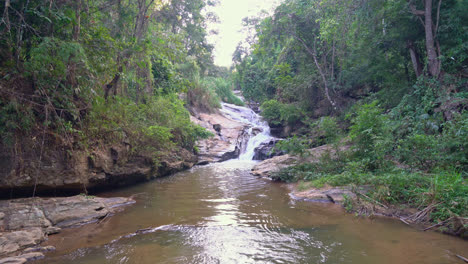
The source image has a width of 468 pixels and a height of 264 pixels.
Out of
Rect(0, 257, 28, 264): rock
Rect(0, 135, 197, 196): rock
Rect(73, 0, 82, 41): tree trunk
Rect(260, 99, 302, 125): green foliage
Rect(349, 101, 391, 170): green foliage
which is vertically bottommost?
Rect(0, 257, 28, 264): rock

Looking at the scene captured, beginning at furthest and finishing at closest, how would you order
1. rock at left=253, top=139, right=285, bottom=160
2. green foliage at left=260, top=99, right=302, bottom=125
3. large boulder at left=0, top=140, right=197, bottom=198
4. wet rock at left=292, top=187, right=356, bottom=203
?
green foliage at left=260, top=99, right=302, bottom=125
rock at left=253, top=139, right=285, bottom=160
wet rock at left=292, top=187, right=356, bottom=203
large boulder at left=0, top=140, right=197, bottom=198

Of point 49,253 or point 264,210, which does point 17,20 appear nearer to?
point 49,253

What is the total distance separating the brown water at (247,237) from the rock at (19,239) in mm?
226

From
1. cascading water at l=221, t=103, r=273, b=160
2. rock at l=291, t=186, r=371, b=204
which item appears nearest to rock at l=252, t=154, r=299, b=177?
rock at l=291, t=186, r=371, b=204

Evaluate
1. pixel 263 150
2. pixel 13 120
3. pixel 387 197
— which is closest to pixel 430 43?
pixel 387 197

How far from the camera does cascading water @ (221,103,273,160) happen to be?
17.4m

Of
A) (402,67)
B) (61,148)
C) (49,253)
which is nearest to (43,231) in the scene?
(49,253)

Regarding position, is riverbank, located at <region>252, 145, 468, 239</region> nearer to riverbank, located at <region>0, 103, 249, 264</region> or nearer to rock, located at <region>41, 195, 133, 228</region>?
rock, located at <region>41, 195, 133, 228</region>

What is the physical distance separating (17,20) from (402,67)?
13027 mm

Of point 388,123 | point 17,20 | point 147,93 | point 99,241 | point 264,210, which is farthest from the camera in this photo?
point 147,93

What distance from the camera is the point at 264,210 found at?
585 cm

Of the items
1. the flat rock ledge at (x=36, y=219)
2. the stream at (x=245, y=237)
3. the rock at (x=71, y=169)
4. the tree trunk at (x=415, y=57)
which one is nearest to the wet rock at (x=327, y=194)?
the stream at (x=245, y=237)

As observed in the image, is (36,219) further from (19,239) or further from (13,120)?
(13,120)

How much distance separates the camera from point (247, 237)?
426 centimetres
